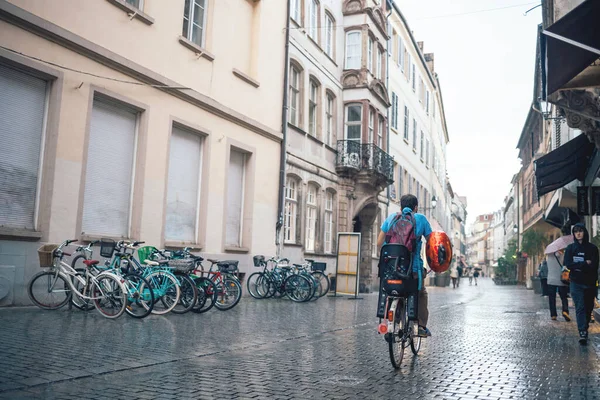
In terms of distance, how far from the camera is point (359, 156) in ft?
82.3

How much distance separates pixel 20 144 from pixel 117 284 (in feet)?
10.6

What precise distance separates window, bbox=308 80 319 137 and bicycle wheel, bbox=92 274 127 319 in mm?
14005

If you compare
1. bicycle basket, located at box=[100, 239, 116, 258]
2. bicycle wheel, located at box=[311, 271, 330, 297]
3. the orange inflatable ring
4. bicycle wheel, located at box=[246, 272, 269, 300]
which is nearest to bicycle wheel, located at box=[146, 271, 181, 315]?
bicycle basket, located at box=[100, 239, 116, 258]

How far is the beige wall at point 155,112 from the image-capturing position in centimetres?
1105

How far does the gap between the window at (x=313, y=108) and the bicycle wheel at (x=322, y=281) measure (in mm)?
6683

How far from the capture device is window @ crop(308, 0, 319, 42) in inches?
891

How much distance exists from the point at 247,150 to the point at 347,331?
881cm

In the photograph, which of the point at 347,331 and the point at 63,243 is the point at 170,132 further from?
the point at 347,331

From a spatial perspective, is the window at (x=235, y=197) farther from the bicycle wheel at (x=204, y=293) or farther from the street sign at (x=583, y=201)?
the street sign at (x=583, y=201)

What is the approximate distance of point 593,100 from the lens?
12586 millimetres

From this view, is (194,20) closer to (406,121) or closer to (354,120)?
(354,120)

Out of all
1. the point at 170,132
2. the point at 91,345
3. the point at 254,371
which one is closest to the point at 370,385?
the point at 254,371

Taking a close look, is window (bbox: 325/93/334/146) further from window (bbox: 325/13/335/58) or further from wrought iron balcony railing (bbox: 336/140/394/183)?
window (bbox: 325/13/335/58)

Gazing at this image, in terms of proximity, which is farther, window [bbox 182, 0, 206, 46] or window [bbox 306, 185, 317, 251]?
window [bbox 306, 185, 317, 251]
